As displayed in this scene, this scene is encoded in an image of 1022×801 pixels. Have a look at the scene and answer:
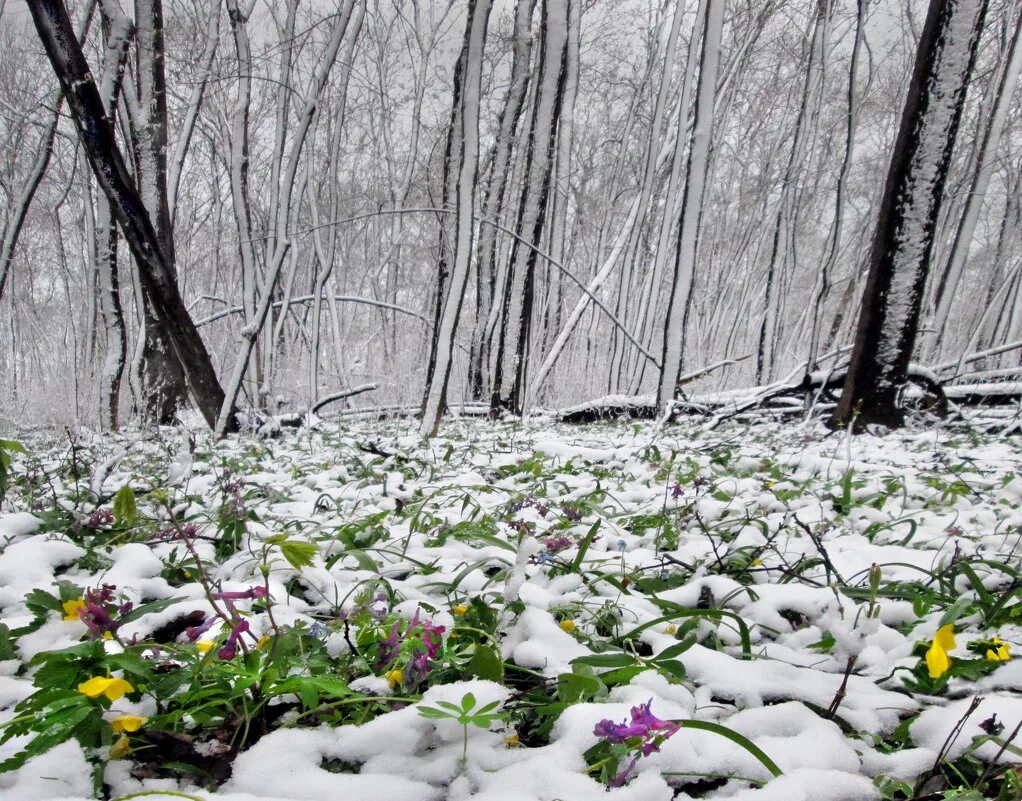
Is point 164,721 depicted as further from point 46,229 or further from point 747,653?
point 46,229

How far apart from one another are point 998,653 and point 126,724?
3.84ft

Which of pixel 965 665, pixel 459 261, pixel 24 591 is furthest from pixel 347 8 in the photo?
pixel 965 665

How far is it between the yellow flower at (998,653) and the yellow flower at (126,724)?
1138 mm

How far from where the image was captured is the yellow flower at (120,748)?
2.00 ft

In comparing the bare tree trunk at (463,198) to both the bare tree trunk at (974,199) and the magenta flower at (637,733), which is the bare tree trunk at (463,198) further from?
the bare tree trunk at (974,199)

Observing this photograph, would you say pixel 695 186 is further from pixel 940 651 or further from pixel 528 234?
pixel 940 651

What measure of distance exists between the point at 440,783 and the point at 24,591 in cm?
110

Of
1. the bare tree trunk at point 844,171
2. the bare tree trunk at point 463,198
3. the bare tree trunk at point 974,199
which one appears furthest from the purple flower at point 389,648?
the bare tree trunk at point 974,199

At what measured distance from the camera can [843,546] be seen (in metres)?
1.53

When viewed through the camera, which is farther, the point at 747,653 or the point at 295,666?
the point at 747,653

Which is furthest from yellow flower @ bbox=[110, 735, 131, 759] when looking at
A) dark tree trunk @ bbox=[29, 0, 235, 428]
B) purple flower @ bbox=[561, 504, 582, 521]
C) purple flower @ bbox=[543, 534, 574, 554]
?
dark tree trunk @ bbox=[29, 0, 235, 428]

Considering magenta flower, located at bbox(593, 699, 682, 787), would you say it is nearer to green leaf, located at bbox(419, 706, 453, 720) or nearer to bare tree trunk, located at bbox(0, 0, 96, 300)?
green leaf, located at bbox(419, 706, 453, 720)

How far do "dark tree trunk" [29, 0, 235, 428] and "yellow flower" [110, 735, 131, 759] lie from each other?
354 cm

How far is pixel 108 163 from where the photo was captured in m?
3.16
